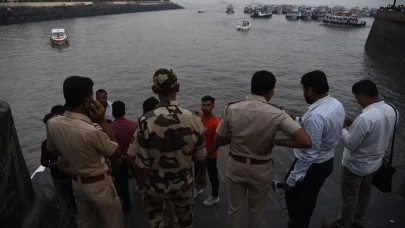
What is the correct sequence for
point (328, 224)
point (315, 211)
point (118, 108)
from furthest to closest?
point (315, 211) → point (118, 108) → point (328, 224)

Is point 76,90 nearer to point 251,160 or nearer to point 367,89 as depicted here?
point 251,160

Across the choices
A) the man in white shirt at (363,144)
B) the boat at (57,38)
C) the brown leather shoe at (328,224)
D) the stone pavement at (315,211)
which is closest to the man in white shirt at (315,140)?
the man in white shirt at (363,144)

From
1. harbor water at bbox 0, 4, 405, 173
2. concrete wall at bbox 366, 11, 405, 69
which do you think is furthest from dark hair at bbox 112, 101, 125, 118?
concrete wall at bbox 366, 11, 405, 69

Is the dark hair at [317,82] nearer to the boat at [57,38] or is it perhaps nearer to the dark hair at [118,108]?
the dark hair at [118,108]

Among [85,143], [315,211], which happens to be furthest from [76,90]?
[315,211]

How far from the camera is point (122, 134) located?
3805mm

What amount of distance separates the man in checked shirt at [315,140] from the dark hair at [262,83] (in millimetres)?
502

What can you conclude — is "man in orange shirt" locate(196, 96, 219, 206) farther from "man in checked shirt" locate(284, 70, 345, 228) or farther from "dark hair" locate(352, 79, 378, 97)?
"dark hair" locate(352, 79, 378, 97)

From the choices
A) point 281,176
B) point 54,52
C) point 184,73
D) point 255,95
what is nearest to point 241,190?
point 255,95

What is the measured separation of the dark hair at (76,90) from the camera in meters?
2.47

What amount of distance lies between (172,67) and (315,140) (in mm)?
22956

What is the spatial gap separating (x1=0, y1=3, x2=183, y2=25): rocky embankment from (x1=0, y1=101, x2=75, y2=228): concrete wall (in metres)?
54.5

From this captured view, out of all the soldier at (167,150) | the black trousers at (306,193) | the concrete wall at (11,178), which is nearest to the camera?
the concrete wall at (11,178)

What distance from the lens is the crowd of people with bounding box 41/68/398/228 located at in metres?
2.48
